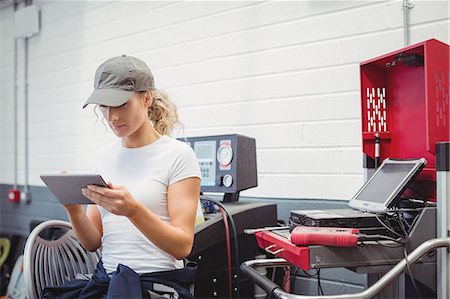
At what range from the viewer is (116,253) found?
1.58 metres

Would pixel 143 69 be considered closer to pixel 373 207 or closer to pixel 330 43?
pixel 373 207

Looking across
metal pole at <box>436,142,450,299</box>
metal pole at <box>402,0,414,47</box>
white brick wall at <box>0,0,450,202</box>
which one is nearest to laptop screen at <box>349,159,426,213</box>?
metal pole at <box>436,142,450,299</box>

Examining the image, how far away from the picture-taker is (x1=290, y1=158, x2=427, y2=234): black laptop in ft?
4.83

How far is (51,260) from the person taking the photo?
1.83 m

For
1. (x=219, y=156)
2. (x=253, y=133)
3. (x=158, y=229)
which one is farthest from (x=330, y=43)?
(x=158, y=229)

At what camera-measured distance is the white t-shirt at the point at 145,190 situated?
1533 millimetres

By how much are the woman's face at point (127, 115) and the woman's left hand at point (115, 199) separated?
10.5 inches

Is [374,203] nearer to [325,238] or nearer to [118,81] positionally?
[325,238]

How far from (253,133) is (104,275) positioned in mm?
1290

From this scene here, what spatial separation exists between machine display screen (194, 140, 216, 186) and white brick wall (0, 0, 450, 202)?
1.43ft

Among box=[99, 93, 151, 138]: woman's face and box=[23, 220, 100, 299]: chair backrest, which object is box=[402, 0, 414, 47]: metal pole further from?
box=[23, 220, 100, 299]: chair backrest

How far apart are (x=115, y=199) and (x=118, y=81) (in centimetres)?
42

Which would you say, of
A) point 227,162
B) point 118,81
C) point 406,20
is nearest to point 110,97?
point 118,81

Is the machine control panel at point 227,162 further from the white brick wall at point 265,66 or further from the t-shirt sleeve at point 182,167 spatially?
the t-shirt sleeve at point 182,167
